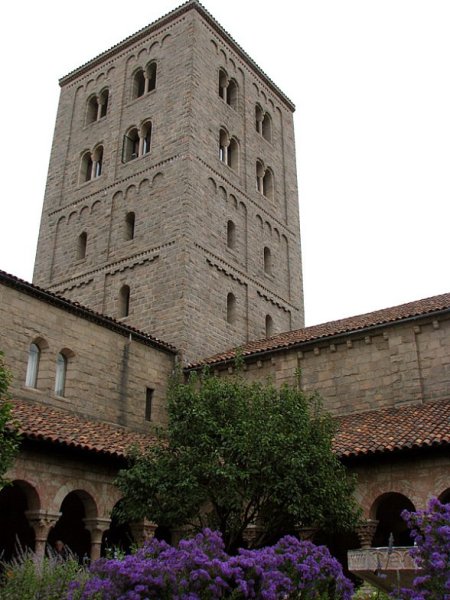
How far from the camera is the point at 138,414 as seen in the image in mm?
20172

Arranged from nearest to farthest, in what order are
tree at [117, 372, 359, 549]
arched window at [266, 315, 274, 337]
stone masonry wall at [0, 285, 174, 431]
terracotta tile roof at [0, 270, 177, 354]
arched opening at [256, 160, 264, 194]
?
tree at [117, 372, 359, 549], stone masonry wall at [0, 285, 174, 431], terracotta tile roof at [0, 270, 177, 354], arched window at [266, 315, 274, 337], arched opening at [256, 160, 264, 194]

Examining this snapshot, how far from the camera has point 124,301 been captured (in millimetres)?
25031

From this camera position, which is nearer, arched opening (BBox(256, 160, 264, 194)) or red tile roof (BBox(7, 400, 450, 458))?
red tile roof (BBox(7, 400, 450, 458))

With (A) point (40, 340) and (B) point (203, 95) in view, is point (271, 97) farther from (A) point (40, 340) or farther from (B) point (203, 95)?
(A) point (40, 340)

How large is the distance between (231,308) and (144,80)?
39.3 feet

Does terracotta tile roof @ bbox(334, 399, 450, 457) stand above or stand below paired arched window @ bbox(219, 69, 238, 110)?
below

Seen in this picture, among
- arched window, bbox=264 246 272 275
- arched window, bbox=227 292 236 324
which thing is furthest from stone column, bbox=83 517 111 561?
arched window, bbox=264 246 272 275

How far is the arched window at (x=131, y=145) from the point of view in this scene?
28598mm

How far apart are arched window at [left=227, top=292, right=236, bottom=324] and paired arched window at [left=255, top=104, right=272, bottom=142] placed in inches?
406

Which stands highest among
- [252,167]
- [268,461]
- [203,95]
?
[203,95]

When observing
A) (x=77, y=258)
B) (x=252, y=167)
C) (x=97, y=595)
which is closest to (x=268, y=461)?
(x=97, y=595)

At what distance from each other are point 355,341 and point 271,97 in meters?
18.5

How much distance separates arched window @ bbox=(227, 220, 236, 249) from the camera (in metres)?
26.9

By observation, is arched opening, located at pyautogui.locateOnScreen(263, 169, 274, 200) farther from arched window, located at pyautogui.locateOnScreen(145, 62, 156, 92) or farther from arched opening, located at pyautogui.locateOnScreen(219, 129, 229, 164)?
arched window, located at pyautogui.locateOnScreen(145, 62, 156, 92)
